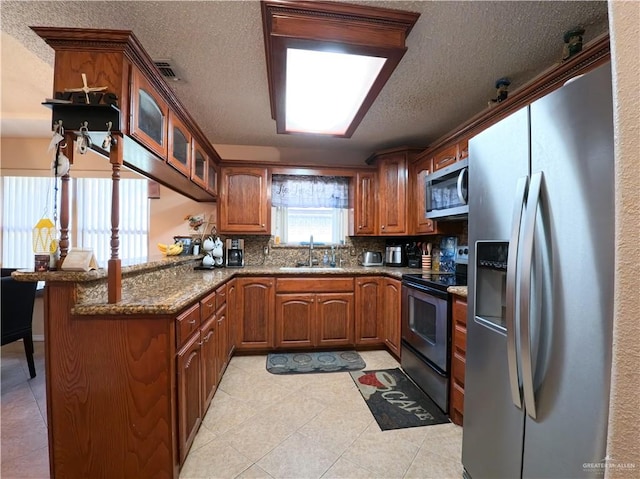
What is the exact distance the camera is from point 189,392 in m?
1.45

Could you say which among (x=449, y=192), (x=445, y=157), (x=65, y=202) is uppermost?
(x=445, y=157)

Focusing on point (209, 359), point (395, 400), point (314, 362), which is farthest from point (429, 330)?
point (209, 359)

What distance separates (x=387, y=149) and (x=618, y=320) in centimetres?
314

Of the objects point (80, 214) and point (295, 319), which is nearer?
point (295, 319)

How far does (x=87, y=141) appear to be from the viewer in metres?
1.26

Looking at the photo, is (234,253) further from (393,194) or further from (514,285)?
(514,285)

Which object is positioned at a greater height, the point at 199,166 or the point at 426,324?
the point at 199,166

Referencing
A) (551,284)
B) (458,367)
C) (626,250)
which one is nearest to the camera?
(626,250)

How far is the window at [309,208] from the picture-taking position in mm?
3396

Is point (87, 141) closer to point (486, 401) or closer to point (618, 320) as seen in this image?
point (618, 320)

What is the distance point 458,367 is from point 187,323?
5.73 ft

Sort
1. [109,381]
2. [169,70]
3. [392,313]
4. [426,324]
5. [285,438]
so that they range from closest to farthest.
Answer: [109,381]
[285,438]
[169,70]
[426,324]
[392,313]

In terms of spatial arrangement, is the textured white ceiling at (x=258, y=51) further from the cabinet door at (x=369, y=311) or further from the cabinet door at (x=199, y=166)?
the cabinet door at (x=369, y=311)

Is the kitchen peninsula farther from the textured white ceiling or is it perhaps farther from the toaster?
the toaster
